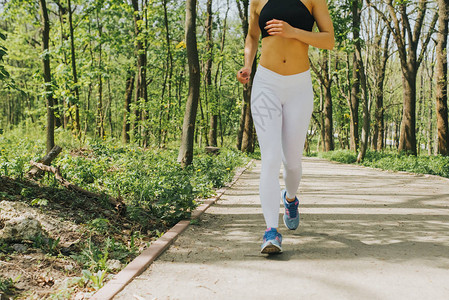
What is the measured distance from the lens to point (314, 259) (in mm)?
3285

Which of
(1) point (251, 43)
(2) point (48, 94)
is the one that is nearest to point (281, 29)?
(1) point (251, 43)

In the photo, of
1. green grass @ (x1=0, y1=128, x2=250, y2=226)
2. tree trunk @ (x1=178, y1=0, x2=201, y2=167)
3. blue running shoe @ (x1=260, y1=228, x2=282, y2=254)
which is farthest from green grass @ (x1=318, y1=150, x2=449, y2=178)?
blue running shoe @ (x1=260, y1=228, x2=282, y2=254)

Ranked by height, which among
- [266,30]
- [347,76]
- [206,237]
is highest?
[347,76]

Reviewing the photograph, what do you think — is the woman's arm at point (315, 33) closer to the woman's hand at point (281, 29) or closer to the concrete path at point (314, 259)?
the woman's hand at point (281, 29)

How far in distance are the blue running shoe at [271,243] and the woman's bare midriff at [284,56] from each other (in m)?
1.37

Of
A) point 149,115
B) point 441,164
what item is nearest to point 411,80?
point 441,164

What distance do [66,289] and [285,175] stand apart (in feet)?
7.38

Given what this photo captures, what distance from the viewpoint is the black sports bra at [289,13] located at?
3520 mm

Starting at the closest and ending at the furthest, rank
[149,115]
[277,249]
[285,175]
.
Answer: [277,249], [285,175], [149,115]

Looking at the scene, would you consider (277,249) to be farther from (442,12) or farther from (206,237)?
(442,12)

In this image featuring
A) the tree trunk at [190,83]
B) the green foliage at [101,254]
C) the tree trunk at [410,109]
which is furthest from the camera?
the tree trunk at [410,109]

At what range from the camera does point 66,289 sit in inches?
102

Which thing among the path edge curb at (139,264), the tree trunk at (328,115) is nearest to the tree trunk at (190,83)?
the path edge curb at (139,264)

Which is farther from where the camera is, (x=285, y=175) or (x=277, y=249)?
(x=285, y=175)
